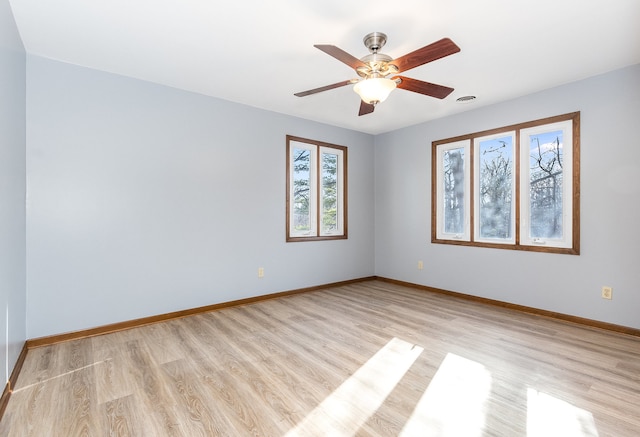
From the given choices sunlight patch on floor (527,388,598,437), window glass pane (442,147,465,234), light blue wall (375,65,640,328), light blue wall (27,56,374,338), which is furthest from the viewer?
window glass pane (442,147,465,234)

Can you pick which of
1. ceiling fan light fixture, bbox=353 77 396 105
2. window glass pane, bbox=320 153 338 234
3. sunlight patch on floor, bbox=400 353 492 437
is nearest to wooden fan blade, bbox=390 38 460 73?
ceiling fan light fixture, bbox=353 77 396 105

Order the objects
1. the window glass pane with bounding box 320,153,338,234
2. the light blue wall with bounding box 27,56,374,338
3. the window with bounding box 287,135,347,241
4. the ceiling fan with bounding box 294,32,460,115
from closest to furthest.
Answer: the ceiling fan with bounding box 294,32,460,115 → the light blue wall with bounding box 27,56,374,338 → the window with bounding box 287,135,347,241 → the window glass pane with bounding box 320,153,338,234

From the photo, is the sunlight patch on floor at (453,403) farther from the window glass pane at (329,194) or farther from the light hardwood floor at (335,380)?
the window glass pane at (329,194)

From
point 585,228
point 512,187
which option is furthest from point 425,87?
point 585,228

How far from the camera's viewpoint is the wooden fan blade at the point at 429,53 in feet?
6.14

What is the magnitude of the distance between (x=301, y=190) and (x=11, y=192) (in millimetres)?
3063

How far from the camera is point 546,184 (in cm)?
354

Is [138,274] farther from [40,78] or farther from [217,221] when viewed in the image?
[40,78]

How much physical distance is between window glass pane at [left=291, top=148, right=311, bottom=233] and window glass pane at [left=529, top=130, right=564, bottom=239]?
2.82 metres

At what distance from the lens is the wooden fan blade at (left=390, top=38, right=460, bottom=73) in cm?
187

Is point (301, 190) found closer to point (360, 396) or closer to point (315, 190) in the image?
point (315, 190)

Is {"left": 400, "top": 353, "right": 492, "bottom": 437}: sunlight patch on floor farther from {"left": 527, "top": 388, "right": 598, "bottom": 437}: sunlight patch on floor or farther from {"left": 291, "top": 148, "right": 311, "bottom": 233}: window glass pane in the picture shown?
{"left": 291, "top": 148, "right": 311, "bottom": 233}: window glass pane

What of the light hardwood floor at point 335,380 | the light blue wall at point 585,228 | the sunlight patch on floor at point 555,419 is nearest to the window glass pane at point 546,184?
the light blue wall at point 585,228

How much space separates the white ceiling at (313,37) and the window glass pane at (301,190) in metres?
1.22
